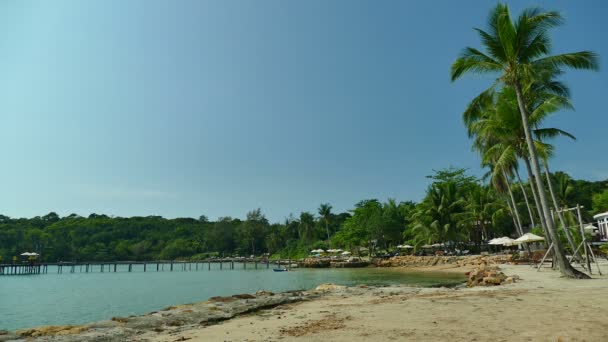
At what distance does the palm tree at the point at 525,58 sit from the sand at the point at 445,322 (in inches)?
157

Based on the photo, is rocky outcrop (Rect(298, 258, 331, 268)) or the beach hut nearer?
the beach hut

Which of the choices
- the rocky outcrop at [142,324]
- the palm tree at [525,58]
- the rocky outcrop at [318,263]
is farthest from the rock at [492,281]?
the rocky outcrop at [318,263]

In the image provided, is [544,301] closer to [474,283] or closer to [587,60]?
[474,283]

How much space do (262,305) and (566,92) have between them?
16.2 meters

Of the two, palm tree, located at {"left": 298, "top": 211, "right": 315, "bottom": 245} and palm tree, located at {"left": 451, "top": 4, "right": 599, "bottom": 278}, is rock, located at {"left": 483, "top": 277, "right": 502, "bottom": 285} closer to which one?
palm tree, located at {"left": 451, "top": 4, "right": 599, "bottom": 278}

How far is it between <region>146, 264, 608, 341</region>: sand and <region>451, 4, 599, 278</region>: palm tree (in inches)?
157

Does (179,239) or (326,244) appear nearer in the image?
(326,244)

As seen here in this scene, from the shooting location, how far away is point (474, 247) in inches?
1916

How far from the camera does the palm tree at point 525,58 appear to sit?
1425cm

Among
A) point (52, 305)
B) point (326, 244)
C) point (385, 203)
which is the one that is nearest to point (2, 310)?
point (52, 305)

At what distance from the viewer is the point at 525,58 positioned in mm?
15055

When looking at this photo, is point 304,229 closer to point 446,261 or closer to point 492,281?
point 446,261

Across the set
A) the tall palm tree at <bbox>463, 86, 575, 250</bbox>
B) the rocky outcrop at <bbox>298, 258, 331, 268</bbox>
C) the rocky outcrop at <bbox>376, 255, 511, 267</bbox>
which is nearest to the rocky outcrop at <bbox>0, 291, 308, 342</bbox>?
the tall palm tree at <bbox>463, 86, 575, 250</bbox>

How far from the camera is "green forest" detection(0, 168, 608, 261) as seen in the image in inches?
1823
